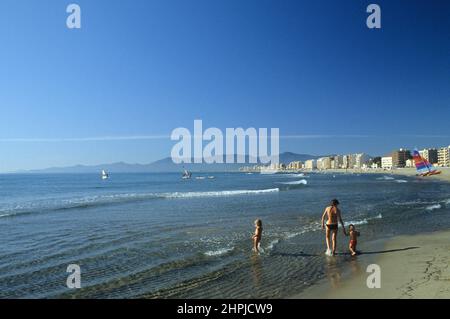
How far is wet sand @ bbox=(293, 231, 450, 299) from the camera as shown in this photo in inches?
343

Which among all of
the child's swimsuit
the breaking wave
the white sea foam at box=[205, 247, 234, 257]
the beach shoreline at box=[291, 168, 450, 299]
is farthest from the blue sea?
the breaking wave

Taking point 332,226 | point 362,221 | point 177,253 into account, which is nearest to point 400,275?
point 332,226

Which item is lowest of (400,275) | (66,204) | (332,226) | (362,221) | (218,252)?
(66,204)

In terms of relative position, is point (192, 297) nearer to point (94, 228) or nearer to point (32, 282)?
point (32, 282)

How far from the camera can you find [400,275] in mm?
10312

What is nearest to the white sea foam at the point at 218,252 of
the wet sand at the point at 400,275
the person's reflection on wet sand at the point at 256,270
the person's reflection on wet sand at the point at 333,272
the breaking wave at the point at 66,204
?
the person's reflection on wet sand at the point at 256,270

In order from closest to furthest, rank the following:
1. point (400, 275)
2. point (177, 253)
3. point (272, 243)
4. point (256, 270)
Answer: point (400, 275) → point (256, 270) → point (177, 253) → point (272, 243)

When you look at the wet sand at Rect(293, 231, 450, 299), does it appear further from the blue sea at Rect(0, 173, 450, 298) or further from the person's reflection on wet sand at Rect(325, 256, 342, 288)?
the blue sea at Rect(0, 173, 450, 298)

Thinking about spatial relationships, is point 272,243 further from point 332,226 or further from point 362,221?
Result: point 362,221

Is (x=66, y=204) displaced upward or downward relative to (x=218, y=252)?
downward

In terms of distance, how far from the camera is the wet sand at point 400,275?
8.71 metres

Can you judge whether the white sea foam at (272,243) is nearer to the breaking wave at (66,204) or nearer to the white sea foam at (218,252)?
the white sea foam at (218,252)
